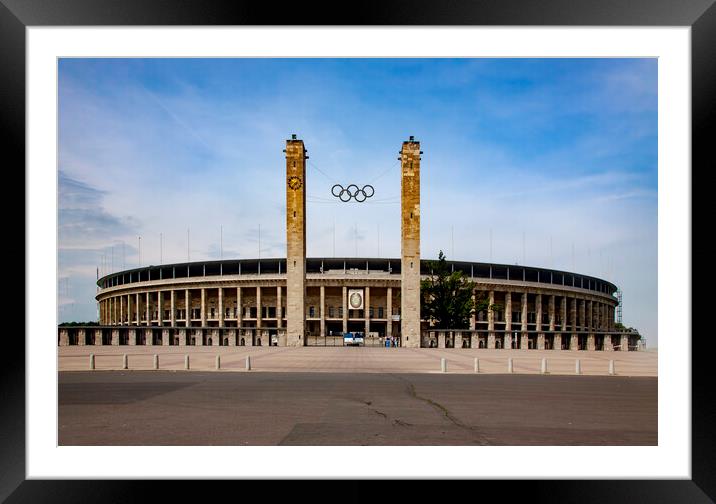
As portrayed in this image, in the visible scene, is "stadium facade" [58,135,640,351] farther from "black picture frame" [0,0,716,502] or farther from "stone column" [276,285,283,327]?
"black picture frame" [0,0,716,502]

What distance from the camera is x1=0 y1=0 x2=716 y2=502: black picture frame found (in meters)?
6.02

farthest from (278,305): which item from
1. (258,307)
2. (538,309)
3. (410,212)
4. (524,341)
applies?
(524,341)

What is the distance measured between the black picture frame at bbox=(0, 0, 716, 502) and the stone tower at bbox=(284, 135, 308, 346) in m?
39.4

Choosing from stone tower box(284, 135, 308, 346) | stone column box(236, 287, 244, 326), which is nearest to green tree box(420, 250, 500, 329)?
stone tower box(284, 135, 308, 346)

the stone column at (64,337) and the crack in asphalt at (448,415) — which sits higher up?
the crack in asphalt at (448,415)

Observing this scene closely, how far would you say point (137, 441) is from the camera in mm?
8484
